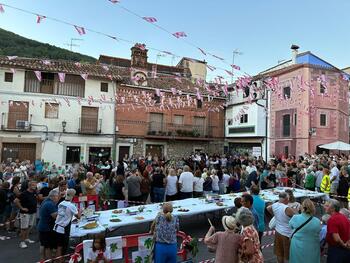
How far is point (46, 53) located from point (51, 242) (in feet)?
104

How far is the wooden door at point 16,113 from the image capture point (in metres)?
19.8

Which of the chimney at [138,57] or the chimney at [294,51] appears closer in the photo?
the chimney at [294,51]

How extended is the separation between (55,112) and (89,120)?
2382mm

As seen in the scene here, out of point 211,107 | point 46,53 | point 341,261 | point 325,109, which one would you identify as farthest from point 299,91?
point 46,53

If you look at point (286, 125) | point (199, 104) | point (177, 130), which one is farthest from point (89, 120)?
point (286, 125)

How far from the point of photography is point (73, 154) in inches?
852

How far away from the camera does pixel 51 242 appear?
533cm

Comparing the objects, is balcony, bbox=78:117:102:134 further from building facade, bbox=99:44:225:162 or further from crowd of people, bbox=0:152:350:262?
crowd of people, bbox=0:152:350:262

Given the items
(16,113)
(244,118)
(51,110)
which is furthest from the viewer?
(244,118)

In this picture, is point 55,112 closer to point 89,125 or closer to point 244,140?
point 89,125

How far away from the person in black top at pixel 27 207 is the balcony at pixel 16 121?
1452 centimetres

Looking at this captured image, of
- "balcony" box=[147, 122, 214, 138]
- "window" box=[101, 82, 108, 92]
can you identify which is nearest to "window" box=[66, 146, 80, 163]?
"window" box=[101, 82, 108, 92]

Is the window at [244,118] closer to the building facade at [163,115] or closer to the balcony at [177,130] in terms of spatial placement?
the building facade at [163,115]

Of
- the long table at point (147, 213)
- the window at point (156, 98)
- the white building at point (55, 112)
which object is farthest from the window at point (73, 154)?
the long table at point (147, 213)
